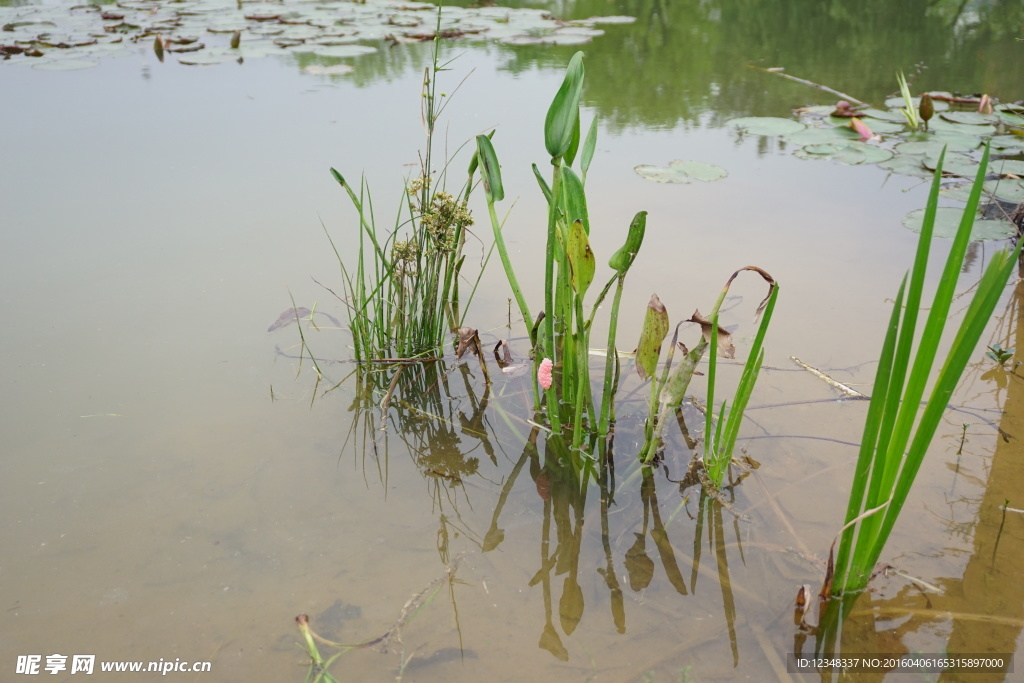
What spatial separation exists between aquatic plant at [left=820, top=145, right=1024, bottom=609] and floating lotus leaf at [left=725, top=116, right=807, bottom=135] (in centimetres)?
268

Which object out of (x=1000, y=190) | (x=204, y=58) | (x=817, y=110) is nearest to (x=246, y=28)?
(x=204, y=58)

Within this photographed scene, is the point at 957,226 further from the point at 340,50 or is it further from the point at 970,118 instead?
the point at 340,50

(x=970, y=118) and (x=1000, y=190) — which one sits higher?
(x=970, y=118)

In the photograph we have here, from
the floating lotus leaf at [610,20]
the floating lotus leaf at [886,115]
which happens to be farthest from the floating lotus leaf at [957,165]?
the floating lotus leaf at [610,20]

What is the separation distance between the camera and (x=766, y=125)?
3604 mm

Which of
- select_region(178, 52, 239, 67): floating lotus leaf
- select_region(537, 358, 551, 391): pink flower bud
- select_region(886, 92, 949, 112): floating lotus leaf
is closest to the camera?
select_region(537, 358, 551, 391): pink flower bud

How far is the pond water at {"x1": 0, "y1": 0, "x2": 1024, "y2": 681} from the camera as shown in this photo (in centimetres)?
121

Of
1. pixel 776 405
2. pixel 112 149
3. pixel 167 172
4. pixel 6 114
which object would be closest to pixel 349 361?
pixel 776 405

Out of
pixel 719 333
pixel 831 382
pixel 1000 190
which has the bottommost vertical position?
pixel 831 382

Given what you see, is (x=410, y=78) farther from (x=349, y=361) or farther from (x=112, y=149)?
(x=349, y=361)

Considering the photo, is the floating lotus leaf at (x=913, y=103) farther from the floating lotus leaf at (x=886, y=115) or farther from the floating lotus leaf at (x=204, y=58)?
the floating lotus leaf at (x=204, y=58)

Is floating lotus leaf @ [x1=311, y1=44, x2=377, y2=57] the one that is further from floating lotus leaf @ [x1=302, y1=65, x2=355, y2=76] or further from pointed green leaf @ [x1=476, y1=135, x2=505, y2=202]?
pointed green leaf @ [x1=476, y1=135, x2=505, y2=202]

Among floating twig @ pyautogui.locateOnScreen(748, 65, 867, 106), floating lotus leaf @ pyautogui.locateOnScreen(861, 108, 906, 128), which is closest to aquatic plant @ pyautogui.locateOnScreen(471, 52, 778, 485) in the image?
floating lotus leaf @ pyautogui.locateOnScreen(861, 108, 906, 128)

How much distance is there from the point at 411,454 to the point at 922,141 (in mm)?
2868
